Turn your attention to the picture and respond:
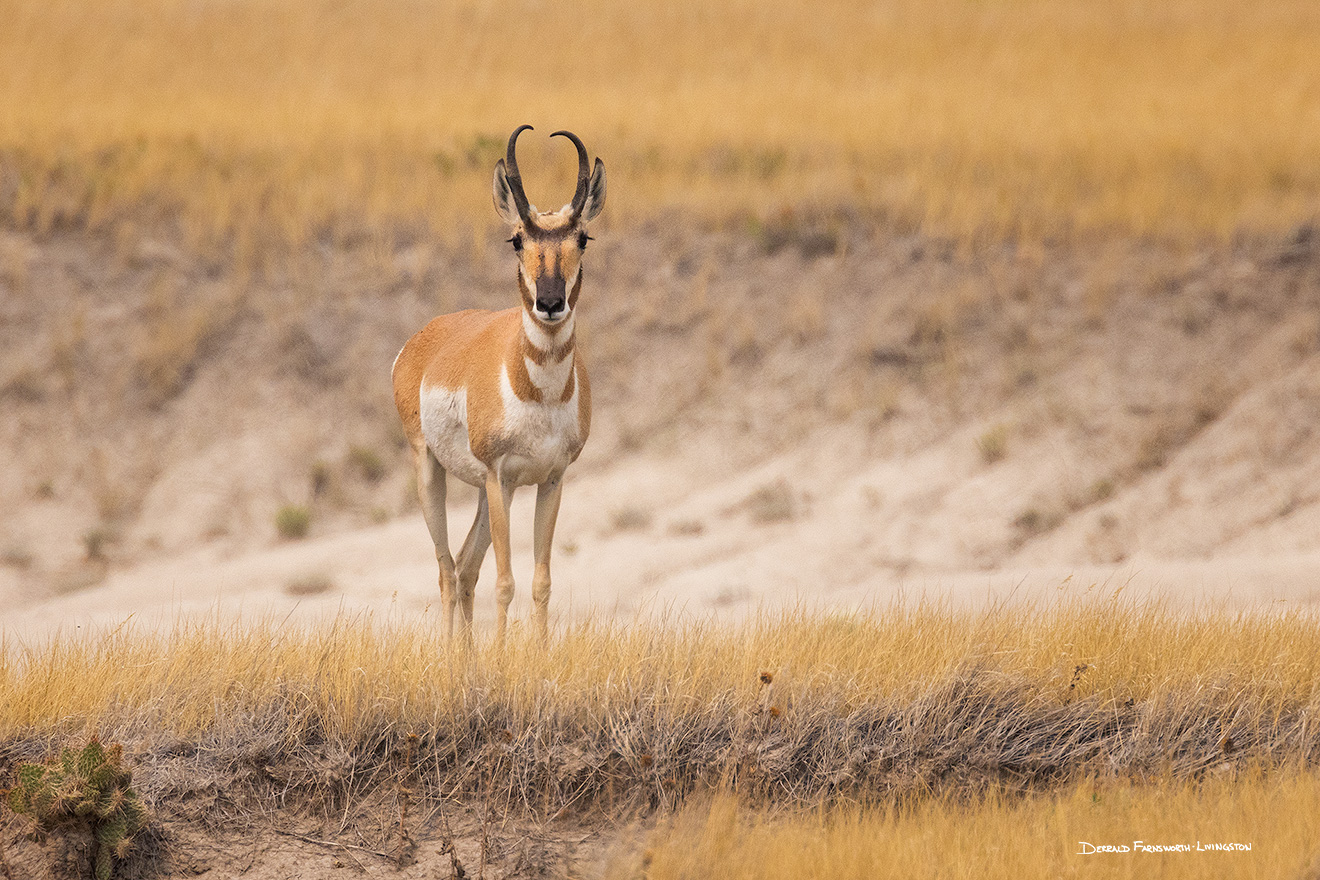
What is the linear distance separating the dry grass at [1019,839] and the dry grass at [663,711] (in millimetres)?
382

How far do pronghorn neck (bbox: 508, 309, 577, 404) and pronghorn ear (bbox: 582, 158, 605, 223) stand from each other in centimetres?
58

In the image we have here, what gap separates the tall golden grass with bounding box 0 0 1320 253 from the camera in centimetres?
1684

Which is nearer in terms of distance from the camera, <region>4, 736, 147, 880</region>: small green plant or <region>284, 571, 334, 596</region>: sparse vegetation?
<region>4, 736, 147, 880</region>: small green plant

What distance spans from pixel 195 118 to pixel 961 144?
12643 millimetres

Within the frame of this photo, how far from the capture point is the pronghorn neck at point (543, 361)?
6.64 m

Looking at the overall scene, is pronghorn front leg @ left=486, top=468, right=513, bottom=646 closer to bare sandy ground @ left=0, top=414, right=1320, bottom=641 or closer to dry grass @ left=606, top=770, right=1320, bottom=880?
dry grass @ left=606, top=770, right=1320, bottom=880

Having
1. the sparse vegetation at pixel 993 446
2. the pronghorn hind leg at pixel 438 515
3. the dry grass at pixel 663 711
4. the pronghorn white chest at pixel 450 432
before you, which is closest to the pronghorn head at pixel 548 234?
the pronghorn white chest at pixel 450 432

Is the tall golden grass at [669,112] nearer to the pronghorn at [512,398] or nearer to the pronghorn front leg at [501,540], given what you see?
the pronghorn at [512,398]

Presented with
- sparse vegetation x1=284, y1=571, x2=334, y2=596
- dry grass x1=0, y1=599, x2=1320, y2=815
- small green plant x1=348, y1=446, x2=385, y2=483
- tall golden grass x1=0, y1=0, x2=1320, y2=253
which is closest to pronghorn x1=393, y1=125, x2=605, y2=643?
dry grass x1=0, y1=599, x2=1320, y2=815

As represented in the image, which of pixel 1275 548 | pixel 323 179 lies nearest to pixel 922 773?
pixel 1275 548

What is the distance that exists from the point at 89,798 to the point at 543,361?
3136mm

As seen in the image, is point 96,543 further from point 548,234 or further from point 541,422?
point 548,234

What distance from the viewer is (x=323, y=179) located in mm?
17516

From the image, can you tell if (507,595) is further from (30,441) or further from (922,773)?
(30,441)
